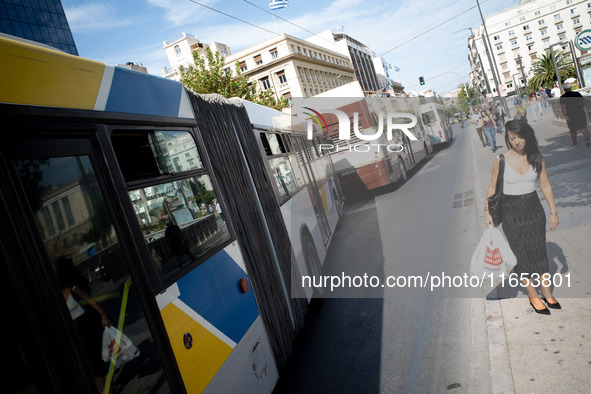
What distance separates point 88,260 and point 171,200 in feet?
3.02

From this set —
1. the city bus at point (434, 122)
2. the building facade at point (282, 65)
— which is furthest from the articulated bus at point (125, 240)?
the building facade at point (282, 65)

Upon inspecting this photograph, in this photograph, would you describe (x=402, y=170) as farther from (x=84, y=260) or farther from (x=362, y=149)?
(x=84, y=260)

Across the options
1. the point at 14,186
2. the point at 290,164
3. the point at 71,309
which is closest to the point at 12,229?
the point at 14,186

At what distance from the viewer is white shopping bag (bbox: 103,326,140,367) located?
2.13 meters

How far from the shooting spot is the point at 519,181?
4.20 m

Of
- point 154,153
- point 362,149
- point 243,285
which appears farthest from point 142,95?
point 362,149

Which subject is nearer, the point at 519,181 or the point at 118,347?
the point at 118,347

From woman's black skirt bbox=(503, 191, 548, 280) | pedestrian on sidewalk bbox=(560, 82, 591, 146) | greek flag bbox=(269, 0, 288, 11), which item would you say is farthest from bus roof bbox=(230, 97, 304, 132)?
greek flag bbox=(269, 0, 288, 11)

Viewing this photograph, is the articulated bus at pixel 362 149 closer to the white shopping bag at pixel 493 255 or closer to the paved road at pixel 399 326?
the paved road at pixel 399 326

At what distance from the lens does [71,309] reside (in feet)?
6.54

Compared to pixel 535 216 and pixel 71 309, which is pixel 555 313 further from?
pixel 71 309

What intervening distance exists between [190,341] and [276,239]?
223 cm

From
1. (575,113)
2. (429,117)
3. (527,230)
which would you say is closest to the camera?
(527,230)

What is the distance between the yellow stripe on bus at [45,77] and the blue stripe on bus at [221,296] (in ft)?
4.43
